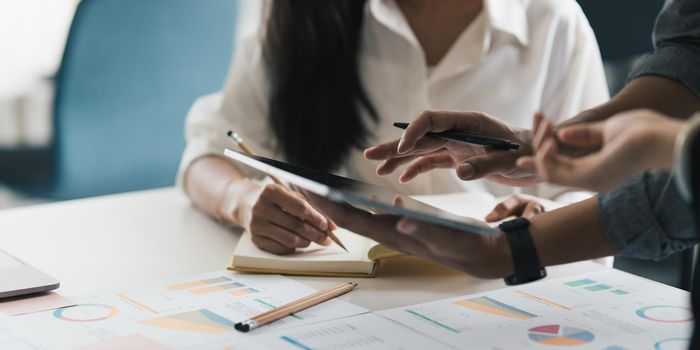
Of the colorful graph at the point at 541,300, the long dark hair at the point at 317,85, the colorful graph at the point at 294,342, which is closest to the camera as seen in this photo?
the colorful graph at the point at 294,342

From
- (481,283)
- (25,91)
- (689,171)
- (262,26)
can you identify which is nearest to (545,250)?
(481,283)

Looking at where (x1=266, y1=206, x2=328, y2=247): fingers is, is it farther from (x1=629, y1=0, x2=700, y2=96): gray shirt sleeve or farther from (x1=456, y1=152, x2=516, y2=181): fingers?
(x1=629, y1=0, x2=700, y2=96): gray shirt sleeve

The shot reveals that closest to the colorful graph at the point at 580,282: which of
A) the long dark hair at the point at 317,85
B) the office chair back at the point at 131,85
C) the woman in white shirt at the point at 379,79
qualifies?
the woman in white shirt at the point at 379,79

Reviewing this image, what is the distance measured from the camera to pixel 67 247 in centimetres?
112

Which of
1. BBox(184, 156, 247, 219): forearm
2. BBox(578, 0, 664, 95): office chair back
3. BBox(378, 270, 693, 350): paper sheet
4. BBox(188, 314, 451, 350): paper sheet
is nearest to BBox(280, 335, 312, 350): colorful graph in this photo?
BBox(188, 314, 451, 350): paper sheet

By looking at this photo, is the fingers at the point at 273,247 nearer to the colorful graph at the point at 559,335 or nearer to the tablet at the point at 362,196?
the tablet at the point at 362,196

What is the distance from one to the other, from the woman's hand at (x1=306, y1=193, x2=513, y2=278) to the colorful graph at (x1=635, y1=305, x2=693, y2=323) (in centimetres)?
15

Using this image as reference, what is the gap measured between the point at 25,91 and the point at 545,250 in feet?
8.88

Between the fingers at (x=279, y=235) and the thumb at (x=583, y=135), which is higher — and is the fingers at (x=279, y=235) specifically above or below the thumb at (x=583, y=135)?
below

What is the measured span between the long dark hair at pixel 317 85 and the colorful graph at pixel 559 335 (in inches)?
26.9

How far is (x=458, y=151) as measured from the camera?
103 centimetres

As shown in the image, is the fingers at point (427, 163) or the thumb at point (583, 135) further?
the fingers at point (427, 163)

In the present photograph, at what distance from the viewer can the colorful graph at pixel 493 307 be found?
87 centimetres

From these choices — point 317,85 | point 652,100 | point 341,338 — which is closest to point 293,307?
point 341,338
